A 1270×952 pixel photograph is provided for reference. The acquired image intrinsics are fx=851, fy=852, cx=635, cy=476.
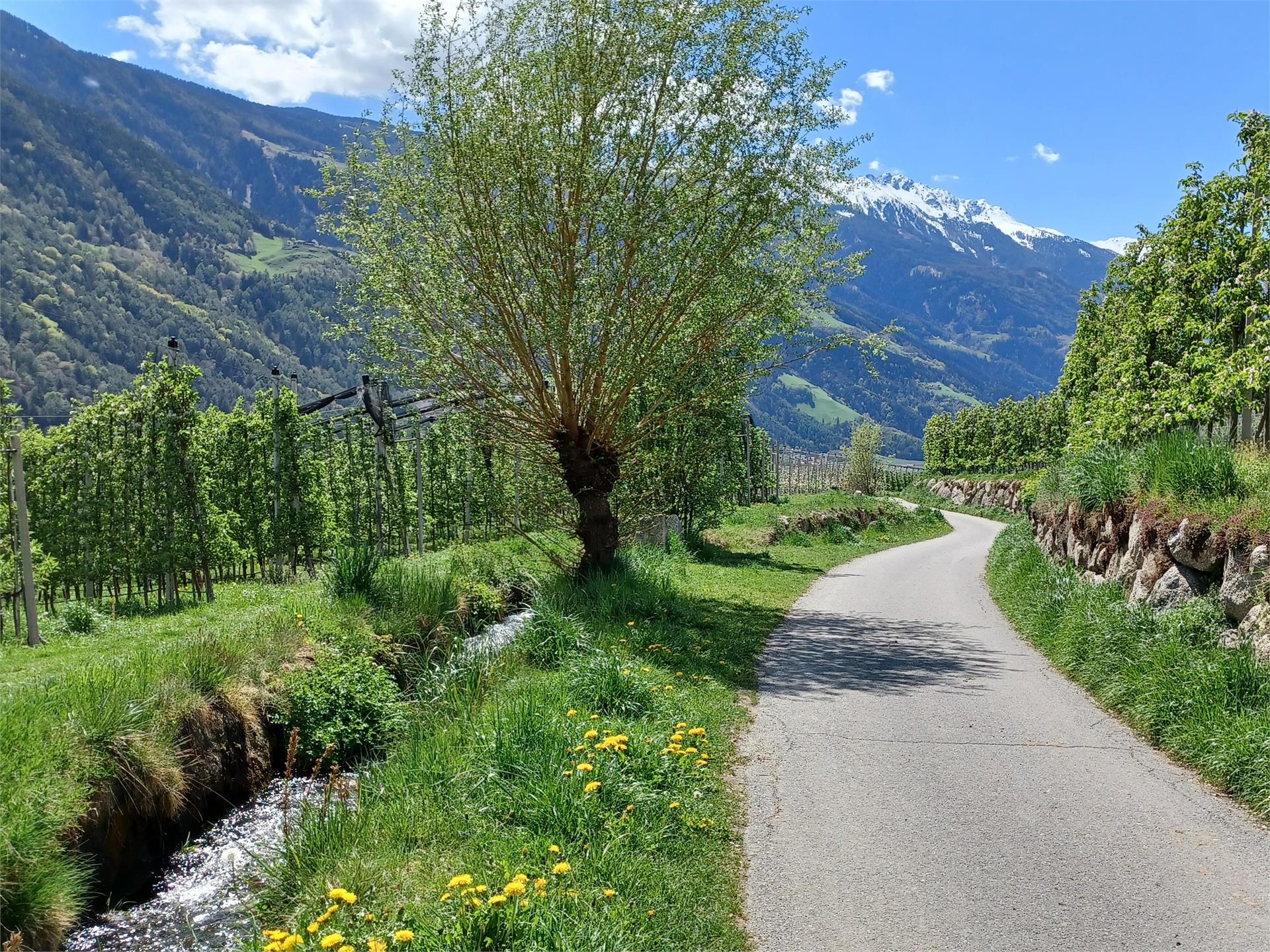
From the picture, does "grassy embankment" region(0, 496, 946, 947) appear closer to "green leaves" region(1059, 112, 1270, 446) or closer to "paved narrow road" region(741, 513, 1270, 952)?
"paved narrow road" region(741, 513, 1270, 952)

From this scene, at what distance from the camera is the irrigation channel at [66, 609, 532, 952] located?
187 inches

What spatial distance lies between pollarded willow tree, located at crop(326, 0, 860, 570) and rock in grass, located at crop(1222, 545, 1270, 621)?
674cm

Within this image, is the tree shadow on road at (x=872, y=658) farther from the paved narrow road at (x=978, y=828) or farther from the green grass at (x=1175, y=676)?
the green grass at (x=1175, y=676)

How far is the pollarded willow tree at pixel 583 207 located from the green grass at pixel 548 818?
469cm

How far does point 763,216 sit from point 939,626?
6670 millimetres

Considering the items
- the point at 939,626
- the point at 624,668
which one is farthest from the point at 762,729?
the point at 939,626

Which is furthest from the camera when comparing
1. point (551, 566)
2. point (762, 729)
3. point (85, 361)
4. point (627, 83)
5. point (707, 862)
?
point (85, 361)

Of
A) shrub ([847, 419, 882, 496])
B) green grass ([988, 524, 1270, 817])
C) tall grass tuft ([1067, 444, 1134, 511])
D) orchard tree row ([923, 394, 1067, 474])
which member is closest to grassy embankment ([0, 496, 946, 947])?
green grass ([988, 524, 1270, 817])

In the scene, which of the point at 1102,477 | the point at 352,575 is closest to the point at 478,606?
the point at 352,575

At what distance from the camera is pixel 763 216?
1278cm

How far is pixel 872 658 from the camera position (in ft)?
34.0

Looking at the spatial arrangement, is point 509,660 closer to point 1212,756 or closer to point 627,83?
point 1212,756

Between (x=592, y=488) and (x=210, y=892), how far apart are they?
8.66 metres

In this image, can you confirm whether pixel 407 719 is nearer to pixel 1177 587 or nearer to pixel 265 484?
pixel 1177 587
